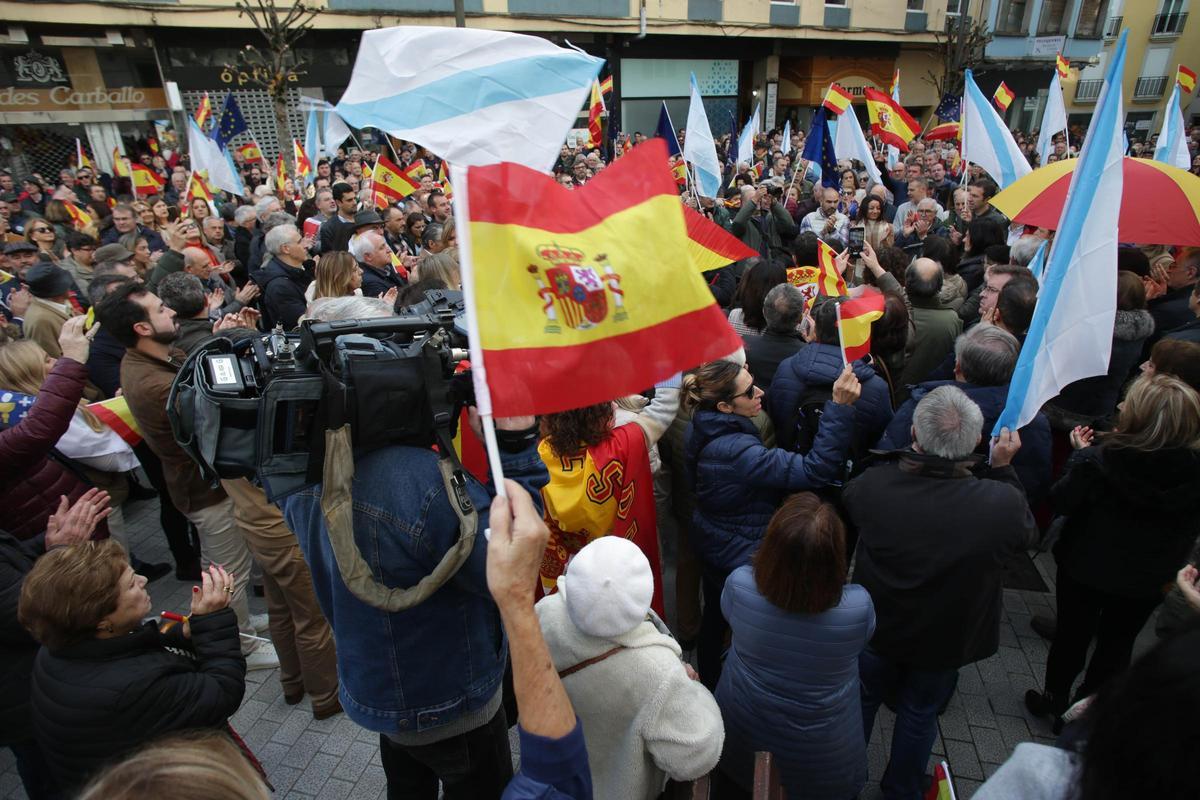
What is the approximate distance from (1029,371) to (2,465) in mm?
4239

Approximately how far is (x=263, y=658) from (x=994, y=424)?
13.0ft

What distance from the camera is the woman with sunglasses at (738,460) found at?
2748 millimetres

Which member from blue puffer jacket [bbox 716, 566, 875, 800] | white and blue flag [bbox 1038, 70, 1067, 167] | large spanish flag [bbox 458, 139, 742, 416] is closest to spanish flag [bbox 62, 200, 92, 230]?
large spanish flag [bbox 458, 139, 742, 416]

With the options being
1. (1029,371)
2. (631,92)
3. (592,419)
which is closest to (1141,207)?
(1029,371)

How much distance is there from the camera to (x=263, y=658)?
12.1 ft

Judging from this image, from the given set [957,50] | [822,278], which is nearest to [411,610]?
[822,278]

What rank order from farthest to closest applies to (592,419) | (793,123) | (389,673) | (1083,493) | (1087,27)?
(1087,27) → (793,123) → (1083,493) → (592,419) → (389,673)

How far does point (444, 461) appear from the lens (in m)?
1.62

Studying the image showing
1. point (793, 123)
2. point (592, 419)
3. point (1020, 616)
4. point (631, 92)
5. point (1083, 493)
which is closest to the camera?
point (592, 419)

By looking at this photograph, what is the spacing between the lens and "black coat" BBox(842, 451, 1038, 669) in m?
2.31

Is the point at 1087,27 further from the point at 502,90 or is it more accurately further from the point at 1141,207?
the point at 502,90

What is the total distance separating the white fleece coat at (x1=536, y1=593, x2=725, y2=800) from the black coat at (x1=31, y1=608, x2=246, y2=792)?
43.6 inches

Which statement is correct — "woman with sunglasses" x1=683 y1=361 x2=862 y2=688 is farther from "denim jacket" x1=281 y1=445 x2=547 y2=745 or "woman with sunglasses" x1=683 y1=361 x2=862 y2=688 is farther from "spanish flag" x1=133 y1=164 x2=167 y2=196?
"spanish flag" x1=133 y1=164 x2=167 y2=196

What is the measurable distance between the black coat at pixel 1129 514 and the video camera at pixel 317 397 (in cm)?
259
